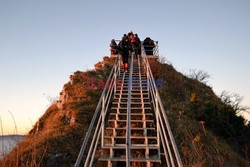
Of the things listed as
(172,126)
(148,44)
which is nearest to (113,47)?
(148,44)

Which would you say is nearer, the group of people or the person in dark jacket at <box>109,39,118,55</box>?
the group of people

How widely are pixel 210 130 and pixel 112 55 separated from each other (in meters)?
8.78

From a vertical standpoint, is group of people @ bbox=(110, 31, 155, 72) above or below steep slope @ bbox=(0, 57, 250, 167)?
above

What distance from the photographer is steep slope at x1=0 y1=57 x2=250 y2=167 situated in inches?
273

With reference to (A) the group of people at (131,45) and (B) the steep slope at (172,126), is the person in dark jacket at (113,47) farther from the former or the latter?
(B) the steep slope at (172,126)

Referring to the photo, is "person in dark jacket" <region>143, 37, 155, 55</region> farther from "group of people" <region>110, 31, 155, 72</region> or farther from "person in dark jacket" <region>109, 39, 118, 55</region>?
"person in dark jacket" <region>109, 39, 118, 55</region>

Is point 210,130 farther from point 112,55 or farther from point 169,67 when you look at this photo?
point 112,55

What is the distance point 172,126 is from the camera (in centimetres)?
898

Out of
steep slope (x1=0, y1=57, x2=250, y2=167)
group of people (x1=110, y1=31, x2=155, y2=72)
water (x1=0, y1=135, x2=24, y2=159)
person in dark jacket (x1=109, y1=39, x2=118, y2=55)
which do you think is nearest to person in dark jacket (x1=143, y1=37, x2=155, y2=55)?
group of people (x1=110, y1=31, x2=155, y2=72)

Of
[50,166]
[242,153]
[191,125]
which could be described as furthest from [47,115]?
[242,153]

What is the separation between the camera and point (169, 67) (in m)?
17.0

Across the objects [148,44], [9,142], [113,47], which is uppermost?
[148,44]

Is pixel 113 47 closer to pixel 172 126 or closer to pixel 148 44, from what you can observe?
pixel 148 44

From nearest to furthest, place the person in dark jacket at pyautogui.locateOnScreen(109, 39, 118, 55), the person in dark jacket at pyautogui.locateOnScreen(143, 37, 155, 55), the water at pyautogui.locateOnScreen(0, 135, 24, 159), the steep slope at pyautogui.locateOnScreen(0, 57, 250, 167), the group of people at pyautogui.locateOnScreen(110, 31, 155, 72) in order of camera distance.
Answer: the water at pyautogui.locateOnScreen(0, 135, 24, 159) < the steep slope at pyautogui.locateOnScreen(0, 57, 250, 167) < the group of people at pyautogui.locateOnScreen(110, 31, 155, 72) < the person in dark jacket at pyautogui.locateOnScreen(109, 39, 118, 55) < the person in dark jacket at pyautogui.locateOnScreen(143, 37, 155, 55)
